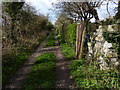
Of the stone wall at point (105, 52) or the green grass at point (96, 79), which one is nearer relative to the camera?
the green grass at point (96, 79)

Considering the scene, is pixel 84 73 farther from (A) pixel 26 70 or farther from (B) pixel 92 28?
(B) pixel 92 28

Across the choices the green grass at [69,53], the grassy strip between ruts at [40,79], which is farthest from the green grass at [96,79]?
the green grass at [69,53]

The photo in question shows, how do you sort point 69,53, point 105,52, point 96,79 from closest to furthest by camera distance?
point 96,79 < point 105,52 < point 69,53

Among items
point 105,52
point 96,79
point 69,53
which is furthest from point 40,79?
point 69,53

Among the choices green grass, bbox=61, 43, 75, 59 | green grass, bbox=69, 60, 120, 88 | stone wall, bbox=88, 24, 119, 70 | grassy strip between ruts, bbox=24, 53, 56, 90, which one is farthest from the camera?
green grass, bbox=61, 43, 75, 59

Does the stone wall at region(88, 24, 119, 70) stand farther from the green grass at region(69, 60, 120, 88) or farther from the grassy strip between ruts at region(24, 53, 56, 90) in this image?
A: the grassy strip between ruts at region(24, 53, 56, 90)

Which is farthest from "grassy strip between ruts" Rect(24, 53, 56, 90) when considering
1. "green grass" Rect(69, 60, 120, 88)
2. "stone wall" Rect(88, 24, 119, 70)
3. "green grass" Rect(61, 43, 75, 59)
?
"green grass" Rect(61, 43, 75, 59)

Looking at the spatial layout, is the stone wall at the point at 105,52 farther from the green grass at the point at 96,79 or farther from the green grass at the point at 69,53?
the green grass at the point at 69,53

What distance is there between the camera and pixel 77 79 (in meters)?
4.88

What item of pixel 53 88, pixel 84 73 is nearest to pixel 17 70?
pixel 53 88

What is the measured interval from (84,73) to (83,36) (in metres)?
2.77

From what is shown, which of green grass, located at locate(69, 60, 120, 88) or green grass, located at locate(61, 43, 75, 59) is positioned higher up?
green grass, located at locate(61, 43, 75, 59)

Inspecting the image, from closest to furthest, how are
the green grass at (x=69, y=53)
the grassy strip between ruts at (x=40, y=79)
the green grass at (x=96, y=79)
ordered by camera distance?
the green grass at (x=96, y=79) < the grassy strip between ruts at (x=40, y=79) < the green grass at (x=69, y=53)

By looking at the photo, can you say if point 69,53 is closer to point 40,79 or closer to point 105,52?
point 105,52
